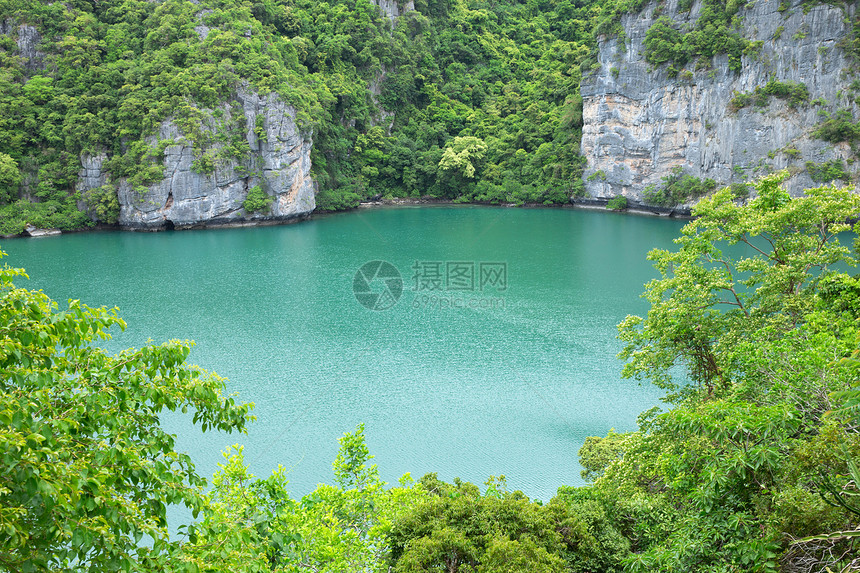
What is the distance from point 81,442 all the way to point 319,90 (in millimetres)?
37027

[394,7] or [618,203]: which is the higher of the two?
[394,7]

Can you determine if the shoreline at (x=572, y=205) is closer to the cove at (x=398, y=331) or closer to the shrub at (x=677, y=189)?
the shrub at (x=677, y=189)

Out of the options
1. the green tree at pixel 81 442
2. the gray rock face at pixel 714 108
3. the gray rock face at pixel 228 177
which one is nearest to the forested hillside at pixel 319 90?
the gray rock face at pixel 228 177

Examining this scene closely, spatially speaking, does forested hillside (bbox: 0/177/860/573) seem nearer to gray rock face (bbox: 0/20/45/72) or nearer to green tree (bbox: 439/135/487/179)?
green tree (bbox: 439/135/487/179)

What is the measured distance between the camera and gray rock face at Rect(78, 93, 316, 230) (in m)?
30.1

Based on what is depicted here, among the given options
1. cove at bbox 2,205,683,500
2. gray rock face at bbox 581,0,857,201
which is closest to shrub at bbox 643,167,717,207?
gray rock face at bbox 581,0,857,201

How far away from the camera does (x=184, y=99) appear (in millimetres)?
30328

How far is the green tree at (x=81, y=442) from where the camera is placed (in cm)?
237

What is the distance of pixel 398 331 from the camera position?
1631cm

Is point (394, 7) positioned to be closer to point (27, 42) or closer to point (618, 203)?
point (618, 203)

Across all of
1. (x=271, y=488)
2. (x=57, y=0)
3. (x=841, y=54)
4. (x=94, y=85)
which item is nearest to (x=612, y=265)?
(x=841, y=54)

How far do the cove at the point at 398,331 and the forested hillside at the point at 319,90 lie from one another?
5059 millimetres

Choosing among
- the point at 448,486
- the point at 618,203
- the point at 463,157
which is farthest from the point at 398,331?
the point at 463,157

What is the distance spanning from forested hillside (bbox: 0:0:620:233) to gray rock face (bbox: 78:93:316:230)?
523mm
